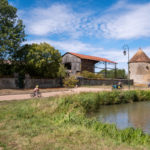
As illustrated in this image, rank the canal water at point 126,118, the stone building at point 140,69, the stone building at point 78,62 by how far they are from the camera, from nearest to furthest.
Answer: the canal water at point 126,118 < the stone building at point 78,62 < the stone building at point 140,69

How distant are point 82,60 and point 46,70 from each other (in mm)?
10955

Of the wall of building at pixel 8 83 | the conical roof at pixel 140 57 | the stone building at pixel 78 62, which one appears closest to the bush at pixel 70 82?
the stone building at pixel 78 62

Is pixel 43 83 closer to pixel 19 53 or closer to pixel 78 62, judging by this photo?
pixel 19 53

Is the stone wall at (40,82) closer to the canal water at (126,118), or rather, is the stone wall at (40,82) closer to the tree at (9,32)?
the tree at (9,32)

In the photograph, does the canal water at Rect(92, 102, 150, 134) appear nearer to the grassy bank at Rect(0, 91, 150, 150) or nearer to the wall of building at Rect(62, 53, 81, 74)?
the grassy bank at Rect(0, 91, 150, 150)

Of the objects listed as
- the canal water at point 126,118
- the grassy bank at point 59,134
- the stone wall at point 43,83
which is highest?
the stone wall at point 43,83

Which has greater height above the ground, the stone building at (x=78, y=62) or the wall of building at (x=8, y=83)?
the stone building at (x=78, y=62)

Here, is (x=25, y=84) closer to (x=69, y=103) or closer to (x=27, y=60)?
(x=27, y=60)

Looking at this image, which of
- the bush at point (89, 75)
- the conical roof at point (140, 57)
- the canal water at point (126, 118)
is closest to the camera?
the canal water at point (126, 118)

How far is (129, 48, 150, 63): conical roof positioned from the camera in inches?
1775

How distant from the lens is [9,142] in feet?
15.3

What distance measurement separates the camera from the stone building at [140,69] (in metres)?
44.1

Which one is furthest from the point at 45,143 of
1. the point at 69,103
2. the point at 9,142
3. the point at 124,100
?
the point at 124,100

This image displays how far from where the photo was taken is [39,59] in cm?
2519
